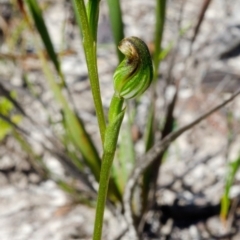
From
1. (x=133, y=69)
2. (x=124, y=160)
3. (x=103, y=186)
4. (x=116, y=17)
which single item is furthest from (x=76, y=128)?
(x=133, y=69)

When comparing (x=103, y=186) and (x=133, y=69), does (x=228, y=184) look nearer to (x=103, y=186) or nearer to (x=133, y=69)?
(x=103, y=186)

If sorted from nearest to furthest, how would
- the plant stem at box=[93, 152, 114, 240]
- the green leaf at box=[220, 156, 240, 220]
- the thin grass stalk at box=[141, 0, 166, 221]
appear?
the plant stem at box=[93, 152, 114, 240]
the thin grass stalk at box=[141, 0, 166, 221]
the green leaf at box=[220, 156, 240, 220]

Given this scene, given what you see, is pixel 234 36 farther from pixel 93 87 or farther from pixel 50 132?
pixel 93 87

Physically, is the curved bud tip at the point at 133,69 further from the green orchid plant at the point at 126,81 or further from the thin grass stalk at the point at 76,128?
the thin grass stalk at the point at 76,128

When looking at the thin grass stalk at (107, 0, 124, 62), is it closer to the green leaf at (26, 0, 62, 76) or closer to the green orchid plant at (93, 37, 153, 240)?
the green leaf at (26, 0, 62, 76)

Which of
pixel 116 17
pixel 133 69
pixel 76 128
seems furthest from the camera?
pixel 76 128

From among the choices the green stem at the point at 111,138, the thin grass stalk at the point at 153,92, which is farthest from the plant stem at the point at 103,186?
the thin grass stalk at the point at 153,92

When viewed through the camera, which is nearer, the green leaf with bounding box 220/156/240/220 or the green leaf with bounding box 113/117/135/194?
the green leaf with bounding box 220/156/240/220

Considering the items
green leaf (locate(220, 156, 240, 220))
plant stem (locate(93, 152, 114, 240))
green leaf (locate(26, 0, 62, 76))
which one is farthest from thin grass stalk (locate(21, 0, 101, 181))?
plant stem (locate(93, 152, 114, 240))

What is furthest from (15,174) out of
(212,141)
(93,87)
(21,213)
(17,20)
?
(93,87)
